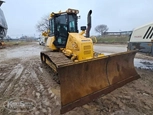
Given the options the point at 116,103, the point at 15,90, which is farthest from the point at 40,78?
the point at 116,103

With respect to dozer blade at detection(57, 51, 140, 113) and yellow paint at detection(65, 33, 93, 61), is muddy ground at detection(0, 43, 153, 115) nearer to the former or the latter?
dozer blade at detection(57, 51, 140, 113)

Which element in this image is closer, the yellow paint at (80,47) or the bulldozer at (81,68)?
the bulldozer at (81,68)

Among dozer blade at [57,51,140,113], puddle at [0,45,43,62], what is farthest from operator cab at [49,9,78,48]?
puddle at [0,45,43,62]

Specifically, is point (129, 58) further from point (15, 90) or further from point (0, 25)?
point (0, 25)

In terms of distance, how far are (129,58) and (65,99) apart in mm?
2906

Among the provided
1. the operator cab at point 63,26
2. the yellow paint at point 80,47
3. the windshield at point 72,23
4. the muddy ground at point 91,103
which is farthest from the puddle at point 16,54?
the yellow paint at point 80,47

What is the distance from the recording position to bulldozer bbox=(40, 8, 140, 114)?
3.18 m

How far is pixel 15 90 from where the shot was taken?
411cm

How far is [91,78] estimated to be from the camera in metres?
3.72

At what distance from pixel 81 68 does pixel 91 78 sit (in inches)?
17.7

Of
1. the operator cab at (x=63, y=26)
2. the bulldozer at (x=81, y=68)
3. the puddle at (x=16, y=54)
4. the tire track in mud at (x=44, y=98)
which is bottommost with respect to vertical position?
the tire track in mud at (x=44, y=98)

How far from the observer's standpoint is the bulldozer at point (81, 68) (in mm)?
3184

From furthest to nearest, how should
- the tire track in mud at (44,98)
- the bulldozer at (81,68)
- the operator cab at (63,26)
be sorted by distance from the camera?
the operator cab at (63,26) < the bulldozer at (81,68) < the tire track in mud at (44,98)

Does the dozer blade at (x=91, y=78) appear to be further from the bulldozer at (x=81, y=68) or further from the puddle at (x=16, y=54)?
the puddle at (x=16, y=54)
